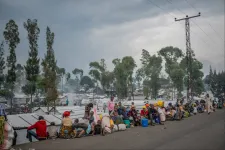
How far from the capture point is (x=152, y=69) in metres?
51.8

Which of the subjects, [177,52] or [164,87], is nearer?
[177,52]

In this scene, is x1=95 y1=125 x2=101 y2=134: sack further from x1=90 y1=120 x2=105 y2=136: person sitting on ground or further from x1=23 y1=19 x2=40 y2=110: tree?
x1=23 y1=19 x2=40 y2=110: tree

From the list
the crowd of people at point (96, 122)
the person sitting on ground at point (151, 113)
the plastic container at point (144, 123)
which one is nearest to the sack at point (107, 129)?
the crowd of people at point (96, 122)

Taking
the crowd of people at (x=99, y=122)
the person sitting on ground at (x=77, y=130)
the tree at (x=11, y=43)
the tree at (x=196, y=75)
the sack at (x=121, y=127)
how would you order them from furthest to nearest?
1. the tree at (x=196, y=75)
2. the tree at (x=11, y=43)
3. the sack at (x=121, y=127)
4. the person sitting on ground at (x=77, y=130)
5. the crowd of people at (x=99, y=122)

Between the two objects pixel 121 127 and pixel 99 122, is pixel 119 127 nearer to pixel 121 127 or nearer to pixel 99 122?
pixel 121 127

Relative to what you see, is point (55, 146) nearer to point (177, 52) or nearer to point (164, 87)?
point (177, 52)

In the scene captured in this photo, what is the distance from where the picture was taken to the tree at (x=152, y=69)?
52044mm

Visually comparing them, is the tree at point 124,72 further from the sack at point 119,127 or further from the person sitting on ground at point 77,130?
the person sitting on ground at point 77,130

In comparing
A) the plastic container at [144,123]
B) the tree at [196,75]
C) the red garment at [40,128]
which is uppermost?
the tree at [196,75]

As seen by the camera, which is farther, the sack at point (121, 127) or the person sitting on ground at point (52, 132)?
the sack at point (121, 127)

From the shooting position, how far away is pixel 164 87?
63719mm

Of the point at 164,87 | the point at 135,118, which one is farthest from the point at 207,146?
the point at 164,87

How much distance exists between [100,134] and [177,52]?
4644 cm

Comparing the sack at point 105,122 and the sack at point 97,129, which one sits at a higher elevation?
the sack at point 105,122
